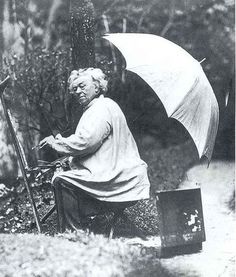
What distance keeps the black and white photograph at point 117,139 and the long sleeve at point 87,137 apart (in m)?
0.01

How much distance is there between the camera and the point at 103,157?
16.2 feet

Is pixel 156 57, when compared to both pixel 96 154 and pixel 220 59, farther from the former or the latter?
pixel 220 59

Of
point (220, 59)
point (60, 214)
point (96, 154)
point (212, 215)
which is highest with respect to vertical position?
point (220, 59)

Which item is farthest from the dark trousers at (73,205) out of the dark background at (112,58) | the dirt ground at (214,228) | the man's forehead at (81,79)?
the dark background at (112,58)

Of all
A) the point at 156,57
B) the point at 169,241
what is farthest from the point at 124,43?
the point at 169,241

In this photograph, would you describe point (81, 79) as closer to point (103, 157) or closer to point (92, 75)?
point (92, 75)

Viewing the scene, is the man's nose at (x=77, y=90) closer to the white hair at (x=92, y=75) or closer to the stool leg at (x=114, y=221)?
the white hair at (x=92, y=75)

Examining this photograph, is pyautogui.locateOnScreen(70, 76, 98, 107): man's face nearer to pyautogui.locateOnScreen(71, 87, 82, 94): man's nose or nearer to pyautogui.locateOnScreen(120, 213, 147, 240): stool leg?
pyautogui.locateOnScreen(71, 87, 82, 94): man's nose

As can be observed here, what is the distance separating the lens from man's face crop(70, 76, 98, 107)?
499 cm

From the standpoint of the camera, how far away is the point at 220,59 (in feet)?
24.1

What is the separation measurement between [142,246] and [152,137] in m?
2.64

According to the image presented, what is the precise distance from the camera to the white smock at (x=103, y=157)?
4.81 meters

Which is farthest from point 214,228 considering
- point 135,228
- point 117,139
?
point 117,139

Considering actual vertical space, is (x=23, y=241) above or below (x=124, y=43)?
below
